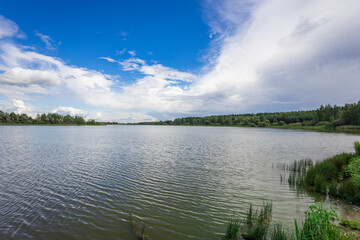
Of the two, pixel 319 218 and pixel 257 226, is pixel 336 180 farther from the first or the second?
pixel 319 218

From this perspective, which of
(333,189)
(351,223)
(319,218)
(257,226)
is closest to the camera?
(319,218)

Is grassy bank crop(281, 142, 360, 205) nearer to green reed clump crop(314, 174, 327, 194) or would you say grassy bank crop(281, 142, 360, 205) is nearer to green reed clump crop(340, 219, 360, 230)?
green reed clump crop(314, 174, 327, 194)

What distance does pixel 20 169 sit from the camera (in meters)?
15.2

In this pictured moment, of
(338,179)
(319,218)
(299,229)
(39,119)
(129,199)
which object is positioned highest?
(39,119)

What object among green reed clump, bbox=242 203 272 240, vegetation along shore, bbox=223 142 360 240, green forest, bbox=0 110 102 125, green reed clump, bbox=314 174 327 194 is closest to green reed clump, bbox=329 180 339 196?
vegetation along shore, bbox=223 142 360 240

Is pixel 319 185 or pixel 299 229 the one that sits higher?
pixel 319 185

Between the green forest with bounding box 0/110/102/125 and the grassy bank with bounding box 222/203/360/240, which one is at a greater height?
the green forest with bounding box 0/110/102/125

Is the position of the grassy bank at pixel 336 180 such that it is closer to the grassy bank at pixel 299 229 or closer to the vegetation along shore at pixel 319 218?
the vegetation along shore at pixel 319 218

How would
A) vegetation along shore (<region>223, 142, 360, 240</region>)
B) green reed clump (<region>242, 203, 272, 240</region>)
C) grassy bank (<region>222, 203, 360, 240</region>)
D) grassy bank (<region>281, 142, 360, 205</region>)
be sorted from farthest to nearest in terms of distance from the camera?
grassy bank (<region>281, 142, 360, 205</region>)
green reed clump (<region>242, 203, 272, 240</region>)
vegetation along shore (<region>223, 142, 360, 240</region>)
grassy bank (<region>222, 203, 360, 240</region>)

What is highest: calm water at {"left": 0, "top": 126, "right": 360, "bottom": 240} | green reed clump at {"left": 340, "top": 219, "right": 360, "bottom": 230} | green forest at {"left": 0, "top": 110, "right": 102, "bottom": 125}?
green forest at {"left": 0, "top": 110, "right": 102, "bottom": 125}

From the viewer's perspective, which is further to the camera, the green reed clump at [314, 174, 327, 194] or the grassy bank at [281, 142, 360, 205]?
the green reed clump at [314, 174, 327, 194]

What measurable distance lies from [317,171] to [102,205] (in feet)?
46.3

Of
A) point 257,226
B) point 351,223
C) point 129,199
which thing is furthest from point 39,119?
point 351,223

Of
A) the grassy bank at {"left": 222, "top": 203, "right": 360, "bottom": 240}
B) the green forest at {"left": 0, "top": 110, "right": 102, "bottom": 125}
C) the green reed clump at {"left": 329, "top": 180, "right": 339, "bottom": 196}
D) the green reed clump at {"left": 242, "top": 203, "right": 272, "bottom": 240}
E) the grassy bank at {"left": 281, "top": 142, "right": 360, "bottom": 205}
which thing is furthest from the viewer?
the green forest at {"left": 0, "top": 110, "right": 102, "bottom": 125}
